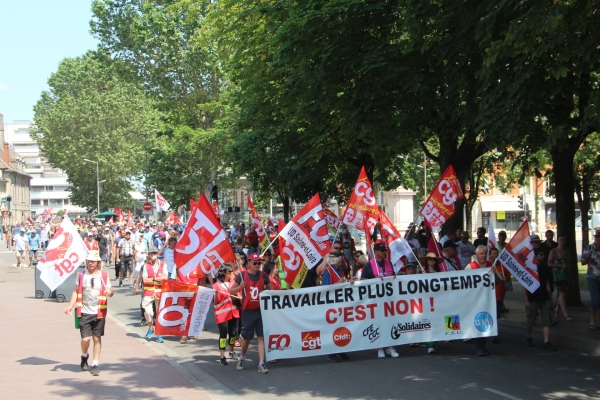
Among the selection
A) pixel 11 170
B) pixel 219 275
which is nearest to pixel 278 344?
pixel 219 275

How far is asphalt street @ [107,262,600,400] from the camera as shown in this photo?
8867 millimetres

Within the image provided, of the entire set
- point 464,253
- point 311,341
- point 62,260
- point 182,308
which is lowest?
point 311,341

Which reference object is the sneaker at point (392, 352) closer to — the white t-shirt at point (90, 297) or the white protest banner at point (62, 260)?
the white t-shirt at point (90, 297)

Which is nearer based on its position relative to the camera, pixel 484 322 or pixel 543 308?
pixel 484 322

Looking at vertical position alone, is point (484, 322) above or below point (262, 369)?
above

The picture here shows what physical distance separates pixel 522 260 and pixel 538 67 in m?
3.12

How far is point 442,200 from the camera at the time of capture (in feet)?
48.9

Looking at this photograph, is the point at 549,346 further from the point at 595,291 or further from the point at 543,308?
the point at 595,291

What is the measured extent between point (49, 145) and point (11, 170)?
2897 centimetres

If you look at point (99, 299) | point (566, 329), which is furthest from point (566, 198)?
point (99, 299)

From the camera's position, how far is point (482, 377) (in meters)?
9.66

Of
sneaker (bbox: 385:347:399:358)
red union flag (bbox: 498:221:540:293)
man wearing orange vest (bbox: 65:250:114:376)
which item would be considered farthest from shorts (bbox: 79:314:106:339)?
red union flag (bbox: 498:221:540:293)

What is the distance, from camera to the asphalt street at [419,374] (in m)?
8.87

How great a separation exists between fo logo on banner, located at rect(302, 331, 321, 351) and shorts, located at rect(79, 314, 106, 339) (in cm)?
279
